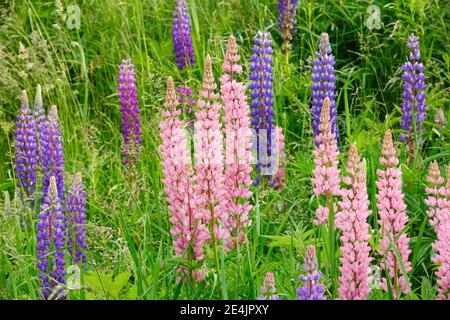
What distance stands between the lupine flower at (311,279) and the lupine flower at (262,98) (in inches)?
64.7

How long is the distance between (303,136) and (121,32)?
4.46 feet

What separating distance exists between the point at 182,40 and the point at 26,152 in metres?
1.37

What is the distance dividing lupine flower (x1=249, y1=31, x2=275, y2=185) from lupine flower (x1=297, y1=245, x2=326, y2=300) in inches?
64.7

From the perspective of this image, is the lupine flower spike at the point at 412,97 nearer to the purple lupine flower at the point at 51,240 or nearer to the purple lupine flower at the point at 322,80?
the purple lupine flower at the point at 322,80

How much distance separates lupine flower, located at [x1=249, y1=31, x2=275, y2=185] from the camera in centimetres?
385

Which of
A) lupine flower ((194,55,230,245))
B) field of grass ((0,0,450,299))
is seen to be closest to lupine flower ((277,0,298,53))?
field of grass ((0,0,450,299))

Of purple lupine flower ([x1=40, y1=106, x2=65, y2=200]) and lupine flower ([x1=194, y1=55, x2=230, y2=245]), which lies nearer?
lupine flower ([x1=194, y1=55, x2=230, y2=245])

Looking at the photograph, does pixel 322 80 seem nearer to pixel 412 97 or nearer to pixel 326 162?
pixel 412 97

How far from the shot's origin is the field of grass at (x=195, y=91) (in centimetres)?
290

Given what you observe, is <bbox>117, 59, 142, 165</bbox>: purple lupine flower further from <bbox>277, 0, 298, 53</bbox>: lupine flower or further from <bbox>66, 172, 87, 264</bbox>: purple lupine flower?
<bbox>277, 0, 298, 53</bbox>: lupine flower

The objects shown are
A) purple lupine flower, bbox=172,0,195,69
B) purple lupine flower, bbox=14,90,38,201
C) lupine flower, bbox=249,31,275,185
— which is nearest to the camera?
lupine flower, bbox=249,31,275,185

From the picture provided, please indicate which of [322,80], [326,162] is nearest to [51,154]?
[322,80]
